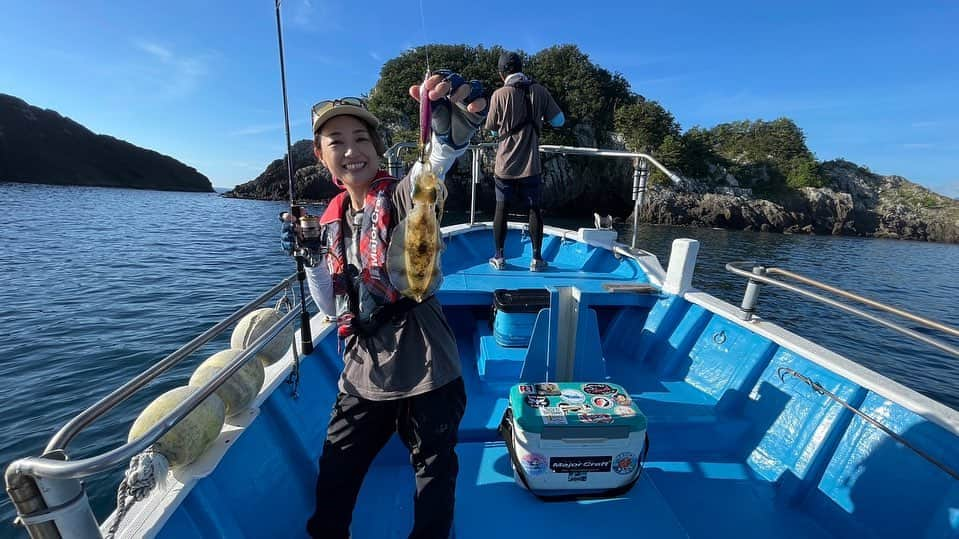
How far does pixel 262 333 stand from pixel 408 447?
55.1 inches

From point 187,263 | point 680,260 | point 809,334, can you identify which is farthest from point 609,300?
point 187,263

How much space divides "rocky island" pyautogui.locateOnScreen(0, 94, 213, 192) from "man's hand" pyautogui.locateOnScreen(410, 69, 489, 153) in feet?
397

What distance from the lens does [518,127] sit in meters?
5.20

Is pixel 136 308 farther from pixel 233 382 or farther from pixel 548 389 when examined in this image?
pixel 548 389

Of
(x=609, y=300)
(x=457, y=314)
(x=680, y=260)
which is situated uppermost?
(x=680, y=260)

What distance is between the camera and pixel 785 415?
3.18 m

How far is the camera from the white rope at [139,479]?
1.53 m

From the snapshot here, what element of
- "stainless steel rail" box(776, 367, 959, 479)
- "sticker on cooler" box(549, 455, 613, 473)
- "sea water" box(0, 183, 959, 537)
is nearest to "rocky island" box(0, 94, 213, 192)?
"sea water" box(0, 183, 959, 537)

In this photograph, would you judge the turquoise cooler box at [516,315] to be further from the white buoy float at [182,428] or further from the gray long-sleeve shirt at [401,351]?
the white buoy float at [182,428]

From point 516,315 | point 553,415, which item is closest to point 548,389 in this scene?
point 553,415

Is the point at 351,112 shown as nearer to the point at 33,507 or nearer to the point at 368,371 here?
the point at 368,371

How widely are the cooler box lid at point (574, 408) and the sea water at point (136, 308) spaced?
4.70 metres

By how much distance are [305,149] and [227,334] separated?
2864 inches

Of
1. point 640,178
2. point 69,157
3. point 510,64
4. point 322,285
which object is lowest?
point 322,285
